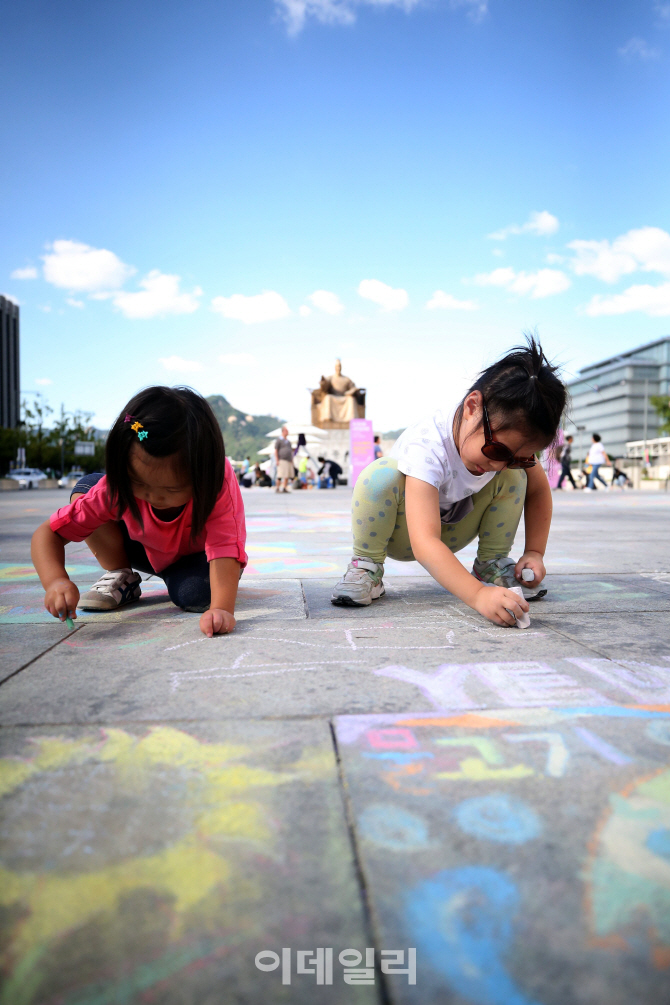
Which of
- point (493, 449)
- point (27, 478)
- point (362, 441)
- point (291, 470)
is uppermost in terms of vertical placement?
point (362, 441)

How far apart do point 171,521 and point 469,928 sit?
175cm

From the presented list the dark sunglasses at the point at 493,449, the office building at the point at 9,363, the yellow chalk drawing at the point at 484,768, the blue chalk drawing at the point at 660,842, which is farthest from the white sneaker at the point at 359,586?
the office building at the point at 9,363

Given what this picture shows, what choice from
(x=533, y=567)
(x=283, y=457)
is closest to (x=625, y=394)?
(x=283, y=457)

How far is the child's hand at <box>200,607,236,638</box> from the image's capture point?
190cm

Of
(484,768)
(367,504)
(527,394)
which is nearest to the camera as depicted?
(484,768)

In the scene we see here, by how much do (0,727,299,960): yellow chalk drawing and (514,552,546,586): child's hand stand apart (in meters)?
1.52

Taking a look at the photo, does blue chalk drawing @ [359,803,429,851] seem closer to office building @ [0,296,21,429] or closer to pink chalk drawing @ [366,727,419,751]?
pink chalk drawing @ [366,727,419,751]

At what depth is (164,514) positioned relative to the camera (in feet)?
7.47

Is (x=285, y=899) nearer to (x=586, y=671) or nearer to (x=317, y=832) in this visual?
(x=317, y=832)

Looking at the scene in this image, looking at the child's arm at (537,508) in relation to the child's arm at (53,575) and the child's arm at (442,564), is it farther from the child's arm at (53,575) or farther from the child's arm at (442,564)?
the child's arm at (53,575)

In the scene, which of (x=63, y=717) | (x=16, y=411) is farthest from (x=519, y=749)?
(x=16, y=411)

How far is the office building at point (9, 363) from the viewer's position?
70.0m

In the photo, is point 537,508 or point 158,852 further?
point 537,508

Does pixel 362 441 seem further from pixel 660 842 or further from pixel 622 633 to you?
pixel 660 842
